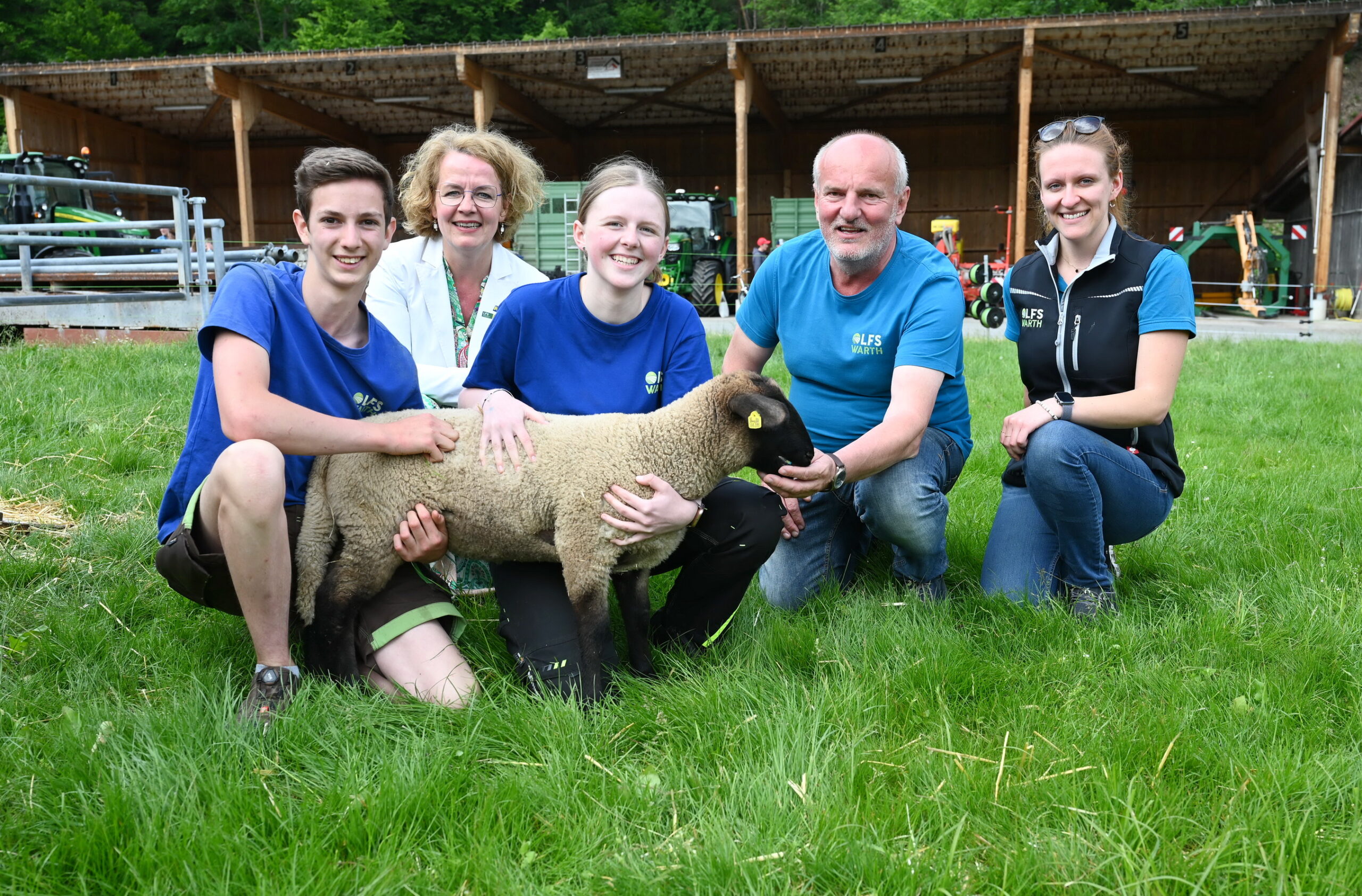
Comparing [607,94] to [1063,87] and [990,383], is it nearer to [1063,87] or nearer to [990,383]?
[1063,87]

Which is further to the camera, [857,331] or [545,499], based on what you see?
[857,331]

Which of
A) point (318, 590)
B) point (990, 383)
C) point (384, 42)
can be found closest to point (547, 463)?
point (318, 590)

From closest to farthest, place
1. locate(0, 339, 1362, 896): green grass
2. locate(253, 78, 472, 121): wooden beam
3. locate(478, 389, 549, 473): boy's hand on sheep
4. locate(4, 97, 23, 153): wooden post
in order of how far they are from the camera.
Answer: locate(0, 339, 1362, 896): green grass < locate(478, 389, 549, 473): boy's hand on sheep < locate(253, 78, 472, 121): wooden beam < locate(4, 97, 23, 153): wooden post

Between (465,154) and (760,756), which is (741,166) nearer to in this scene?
(465,154)

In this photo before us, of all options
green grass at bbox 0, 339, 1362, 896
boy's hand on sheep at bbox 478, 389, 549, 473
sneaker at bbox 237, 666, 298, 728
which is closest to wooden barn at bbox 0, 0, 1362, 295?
green grass at bbox 0, 339, 1362, 896

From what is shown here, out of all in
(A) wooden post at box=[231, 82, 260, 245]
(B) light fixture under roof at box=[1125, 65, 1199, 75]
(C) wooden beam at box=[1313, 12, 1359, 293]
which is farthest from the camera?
(B) light fixture under roof at box=[1125, 65, 1199, 75]

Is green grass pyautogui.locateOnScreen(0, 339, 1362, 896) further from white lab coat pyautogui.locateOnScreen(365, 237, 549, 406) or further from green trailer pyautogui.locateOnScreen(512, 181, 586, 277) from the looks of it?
green trailer pyautogui.locateOnScreen(512, 181, 586, 277)

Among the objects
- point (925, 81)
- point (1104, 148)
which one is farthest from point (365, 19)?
point (1104, 148)

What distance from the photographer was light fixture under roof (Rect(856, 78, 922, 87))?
861 inches

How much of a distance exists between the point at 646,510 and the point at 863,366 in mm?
1144

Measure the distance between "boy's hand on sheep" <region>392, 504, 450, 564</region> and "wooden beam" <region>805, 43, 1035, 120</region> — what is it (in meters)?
17.7

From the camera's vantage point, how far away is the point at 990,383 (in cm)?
823

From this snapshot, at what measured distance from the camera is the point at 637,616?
120 inches

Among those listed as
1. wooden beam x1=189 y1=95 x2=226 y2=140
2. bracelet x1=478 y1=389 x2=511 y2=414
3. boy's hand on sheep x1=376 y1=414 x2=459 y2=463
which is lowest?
boy's hand on sheep x1=376 y1=414 x2=459 y2=463
